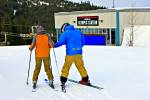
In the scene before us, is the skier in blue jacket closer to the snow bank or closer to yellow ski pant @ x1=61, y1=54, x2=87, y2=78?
yellow ski pant @ x1=61, y1=54, x2=87, y2=78

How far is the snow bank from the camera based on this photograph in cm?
4700

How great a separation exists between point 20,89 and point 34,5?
104423 millimetres

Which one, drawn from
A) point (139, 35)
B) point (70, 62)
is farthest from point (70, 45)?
point (139, 35)

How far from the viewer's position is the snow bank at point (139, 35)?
47.0 m

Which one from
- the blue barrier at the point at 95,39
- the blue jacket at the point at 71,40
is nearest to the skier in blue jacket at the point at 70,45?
the blue jacket at the point at 71,40

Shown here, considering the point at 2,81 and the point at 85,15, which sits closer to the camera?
the point at 2,81

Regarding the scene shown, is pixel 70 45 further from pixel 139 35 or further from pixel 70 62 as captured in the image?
pixel 139 35

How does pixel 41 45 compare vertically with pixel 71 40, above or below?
below

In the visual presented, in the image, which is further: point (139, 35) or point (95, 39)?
point (95, 39)

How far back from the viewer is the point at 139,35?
49.7 metres

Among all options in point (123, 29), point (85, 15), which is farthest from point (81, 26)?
point (123, 29)

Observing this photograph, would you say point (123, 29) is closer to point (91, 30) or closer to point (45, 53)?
point (91, 30)

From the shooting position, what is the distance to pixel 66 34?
364 inches

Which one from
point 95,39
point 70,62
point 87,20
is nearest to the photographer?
point 70,62
